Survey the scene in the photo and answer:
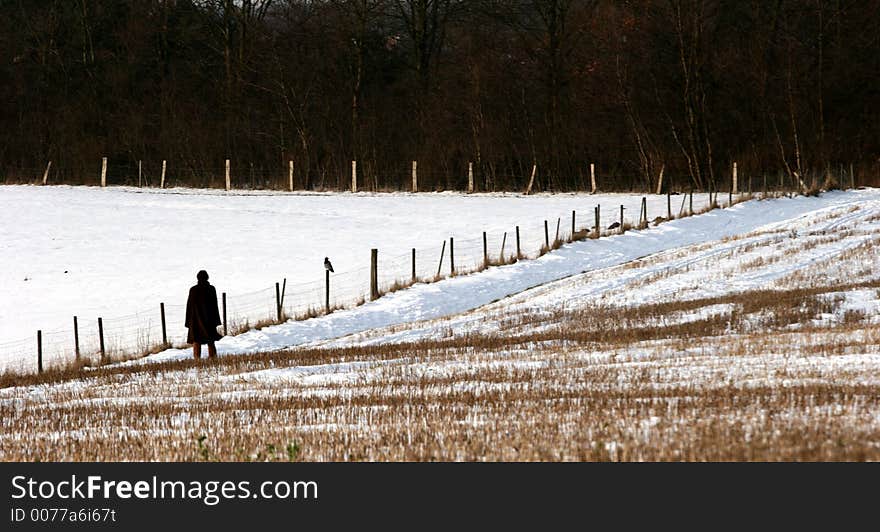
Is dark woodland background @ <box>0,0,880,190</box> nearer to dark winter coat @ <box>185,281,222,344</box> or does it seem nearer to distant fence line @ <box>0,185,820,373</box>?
distant fence line @ <box>0,185,820,373</box>

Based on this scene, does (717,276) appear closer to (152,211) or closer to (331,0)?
(152,211)

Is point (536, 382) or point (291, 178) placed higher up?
point (291, 178)

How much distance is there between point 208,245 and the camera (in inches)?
1740

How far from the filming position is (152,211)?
174 feet

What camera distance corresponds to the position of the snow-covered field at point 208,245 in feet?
105

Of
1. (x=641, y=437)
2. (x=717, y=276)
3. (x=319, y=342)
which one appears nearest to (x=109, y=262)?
(x=319, y=342)

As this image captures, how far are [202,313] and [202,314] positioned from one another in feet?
0.08

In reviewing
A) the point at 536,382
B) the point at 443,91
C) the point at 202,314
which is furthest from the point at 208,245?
the point at 536,382

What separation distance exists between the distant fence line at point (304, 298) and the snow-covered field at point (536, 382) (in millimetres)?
1109

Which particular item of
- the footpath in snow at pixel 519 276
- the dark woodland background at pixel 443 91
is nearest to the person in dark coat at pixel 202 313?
the footpath in snow at pixel 519 276

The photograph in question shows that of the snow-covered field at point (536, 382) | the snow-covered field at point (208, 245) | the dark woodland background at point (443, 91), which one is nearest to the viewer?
the snow-covered field at point (536, 382)

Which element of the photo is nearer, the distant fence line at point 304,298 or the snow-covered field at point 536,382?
the snow-covered field at point 536,382

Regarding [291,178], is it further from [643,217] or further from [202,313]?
[202,313]

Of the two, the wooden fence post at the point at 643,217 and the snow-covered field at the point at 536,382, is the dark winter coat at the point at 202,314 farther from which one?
the wooden fence post at the point at 643,217
